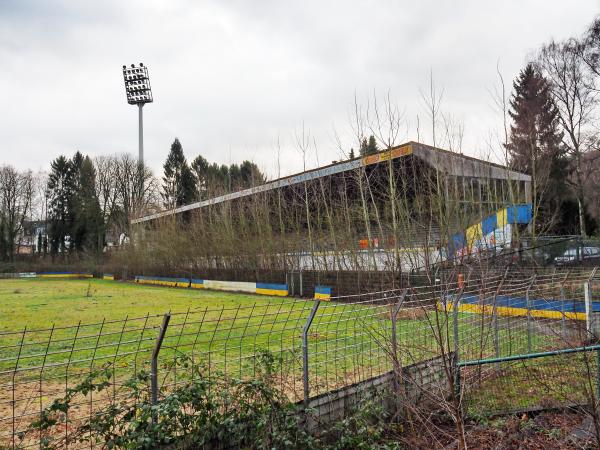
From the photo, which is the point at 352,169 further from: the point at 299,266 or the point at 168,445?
the point at 168,445

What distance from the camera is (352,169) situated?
2128 centimetres

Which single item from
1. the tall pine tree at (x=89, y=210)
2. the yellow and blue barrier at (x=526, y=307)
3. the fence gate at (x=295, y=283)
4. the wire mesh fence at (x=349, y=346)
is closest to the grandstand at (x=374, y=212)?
the fence gate at (x=295, y=283)

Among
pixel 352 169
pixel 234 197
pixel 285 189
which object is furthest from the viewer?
pixel 234 197

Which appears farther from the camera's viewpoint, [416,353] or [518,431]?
[416,353]

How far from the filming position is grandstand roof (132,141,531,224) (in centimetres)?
1631

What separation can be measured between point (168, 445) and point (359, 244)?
1855 cm

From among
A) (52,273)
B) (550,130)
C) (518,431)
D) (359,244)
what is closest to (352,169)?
(359,244)

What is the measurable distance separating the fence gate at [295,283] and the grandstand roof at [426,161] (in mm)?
4967

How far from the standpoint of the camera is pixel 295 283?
73.3 feet

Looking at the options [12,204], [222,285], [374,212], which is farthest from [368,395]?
[12,204]

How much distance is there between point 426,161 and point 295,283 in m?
8.54

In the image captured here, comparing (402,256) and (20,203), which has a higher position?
(20,203)

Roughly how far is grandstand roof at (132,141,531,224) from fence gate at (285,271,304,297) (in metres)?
4.97

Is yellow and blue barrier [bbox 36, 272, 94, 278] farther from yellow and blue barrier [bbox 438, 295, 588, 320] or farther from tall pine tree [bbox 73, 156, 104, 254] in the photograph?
yellow and blue barrier [bbox 438, 295, 588, 320]
